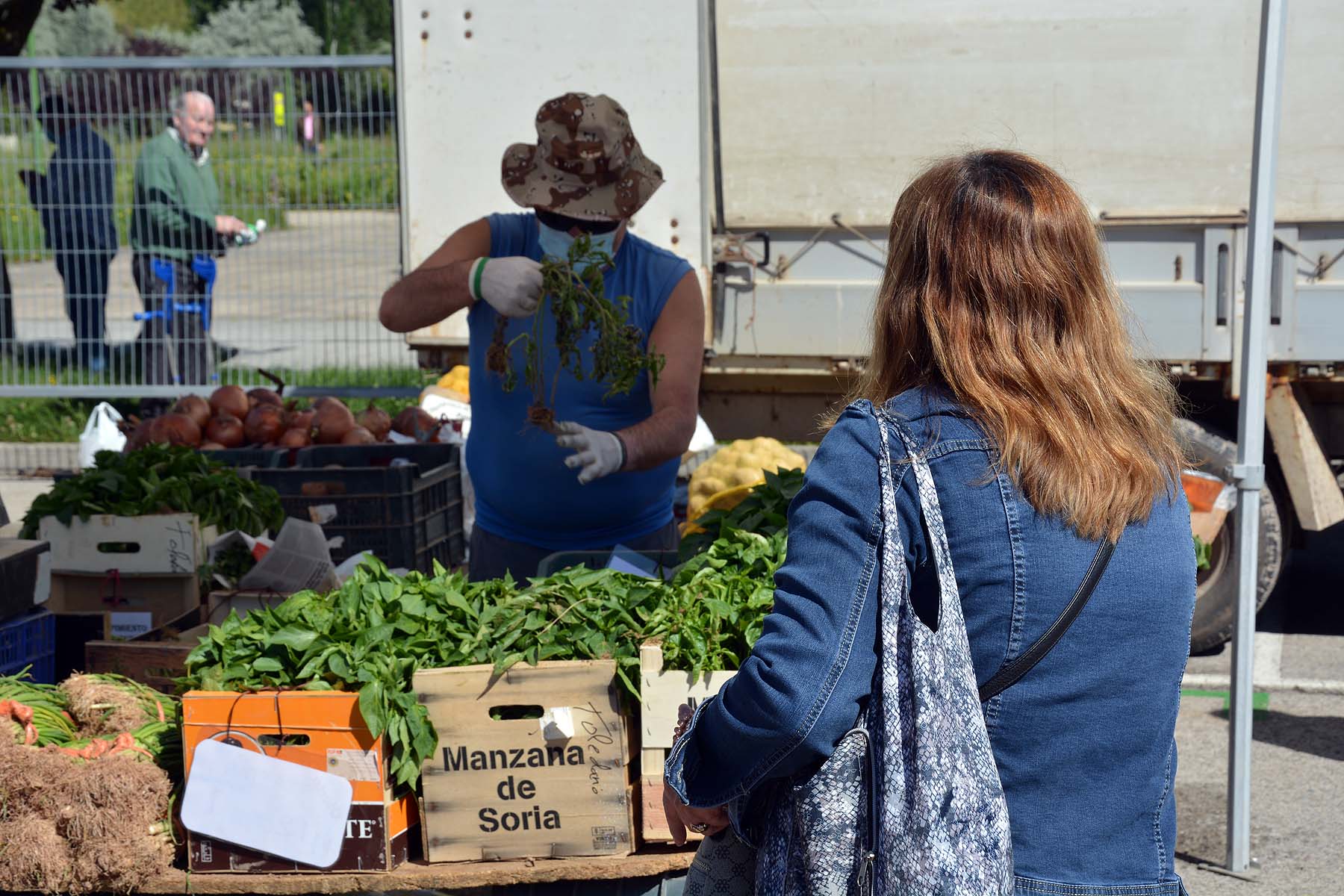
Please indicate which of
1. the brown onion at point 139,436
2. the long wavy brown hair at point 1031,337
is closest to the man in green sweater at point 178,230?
the brown onion at point 139,436

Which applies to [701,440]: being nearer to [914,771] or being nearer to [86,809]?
[86,809]

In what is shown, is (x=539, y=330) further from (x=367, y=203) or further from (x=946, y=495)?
(x=367, y=203)

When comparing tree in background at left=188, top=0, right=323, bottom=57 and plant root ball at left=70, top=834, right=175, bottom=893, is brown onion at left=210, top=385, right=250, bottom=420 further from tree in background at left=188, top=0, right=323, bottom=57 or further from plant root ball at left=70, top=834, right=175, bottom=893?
tree in background at left=188, top=0, right=323, bottom=57

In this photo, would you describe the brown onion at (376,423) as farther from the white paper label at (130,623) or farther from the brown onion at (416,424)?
the white paper label at (130,623)

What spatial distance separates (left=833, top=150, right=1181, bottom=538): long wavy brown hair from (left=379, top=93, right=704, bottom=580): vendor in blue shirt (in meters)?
1.93

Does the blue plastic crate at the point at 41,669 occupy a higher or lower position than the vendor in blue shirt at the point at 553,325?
lower

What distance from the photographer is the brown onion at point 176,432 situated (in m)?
5.67

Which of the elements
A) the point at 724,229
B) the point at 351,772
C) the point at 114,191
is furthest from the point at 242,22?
the point at 351,772

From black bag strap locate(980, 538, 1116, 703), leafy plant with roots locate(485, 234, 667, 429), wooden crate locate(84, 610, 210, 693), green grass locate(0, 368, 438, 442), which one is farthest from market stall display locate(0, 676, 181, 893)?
green grass locate(0, 368, 438, 442)

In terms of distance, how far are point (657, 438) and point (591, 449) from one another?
215 millimetres

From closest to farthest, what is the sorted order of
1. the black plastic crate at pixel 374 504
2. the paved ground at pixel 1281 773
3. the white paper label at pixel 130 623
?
1. the paved ground at pixel 1281 773
2. the white paper label at pixel 130 623
3. the black plastic crate at pixel 374 504

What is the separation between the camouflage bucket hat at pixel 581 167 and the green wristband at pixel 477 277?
9.4 inches

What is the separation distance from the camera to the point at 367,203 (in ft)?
26.2

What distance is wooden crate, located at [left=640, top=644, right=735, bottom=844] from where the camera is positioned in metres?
2.79
